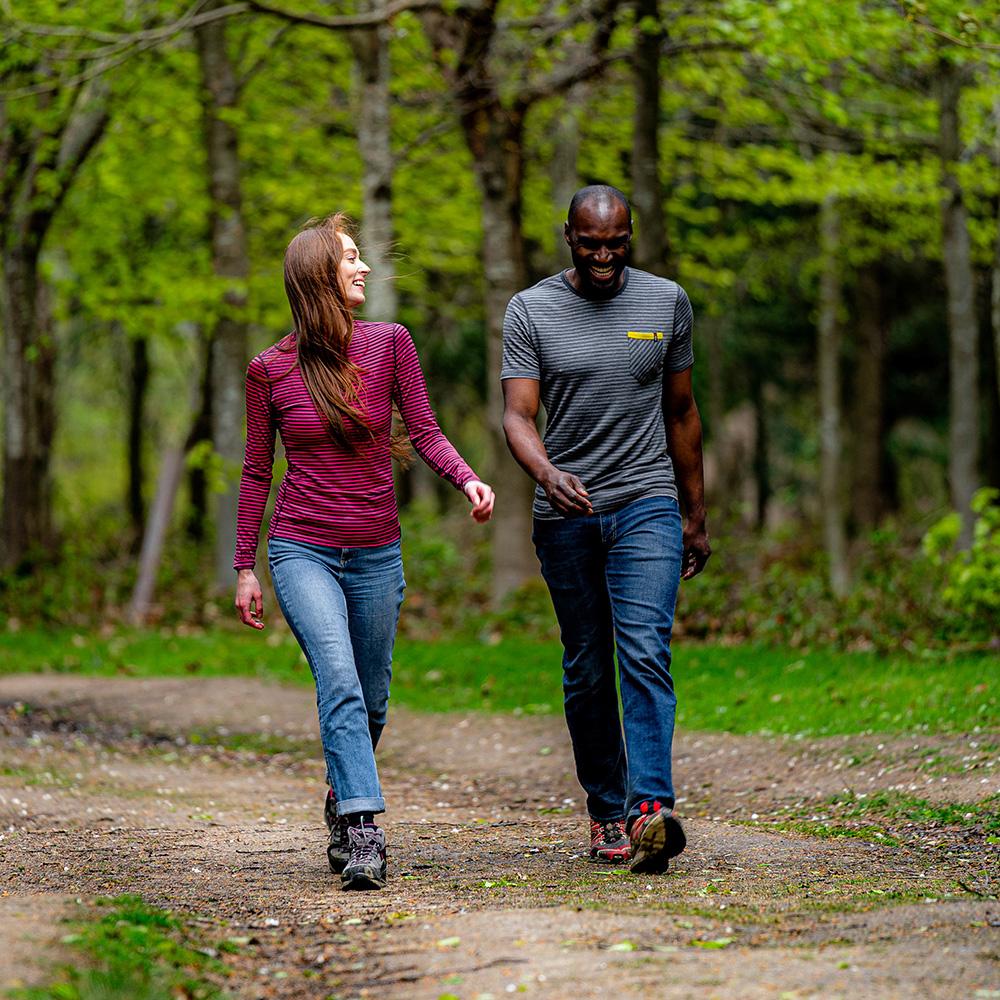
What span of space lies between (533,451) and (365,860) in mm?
1517

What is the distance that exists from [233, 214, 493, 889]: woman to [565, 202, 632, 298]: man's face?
696 mm

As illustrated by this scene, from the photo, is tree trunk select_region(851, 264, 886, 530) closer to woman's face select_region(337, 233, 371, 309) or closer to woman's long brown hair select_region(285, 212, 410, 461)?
woman's face select_region(337, 233, 371, 309)

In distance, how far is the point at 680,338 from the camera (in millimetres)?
5742

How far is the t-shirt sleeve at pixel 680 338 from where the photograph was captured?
18.7 feet

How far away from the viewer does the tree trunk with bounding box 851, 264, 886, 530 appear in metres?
23.6

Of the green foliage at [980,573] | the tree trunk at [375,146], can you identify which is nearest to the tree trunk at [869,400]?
the tree trunk at [375,146]

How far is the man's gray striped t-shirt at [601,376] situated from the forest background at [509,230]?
4.03m

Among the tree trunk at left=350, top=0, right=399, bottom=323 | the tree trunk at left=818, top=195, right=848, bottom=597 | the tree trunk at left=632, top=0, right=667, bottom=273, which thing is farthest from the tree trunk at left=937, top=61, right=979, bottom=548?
the tree trunk at left=350, top=0, right=399, bottom=323

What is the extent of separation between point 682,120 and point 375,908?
58.5 feet

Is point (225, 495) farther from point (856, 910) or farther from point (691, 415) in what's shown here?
point (856, 910)

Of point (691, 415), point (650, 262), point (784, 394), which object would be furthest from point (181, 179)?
point (691, 415)

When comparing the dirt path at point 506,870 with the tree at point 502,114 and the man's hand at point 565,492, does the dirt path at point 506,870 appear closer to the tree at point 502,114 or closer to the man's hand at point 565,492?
the man's hand at point 565,492

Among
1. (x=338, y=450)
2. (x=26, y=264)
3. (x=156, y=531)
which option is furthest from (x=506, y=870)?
(x=26, y=264)

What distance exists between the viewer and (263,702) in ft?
38.4
